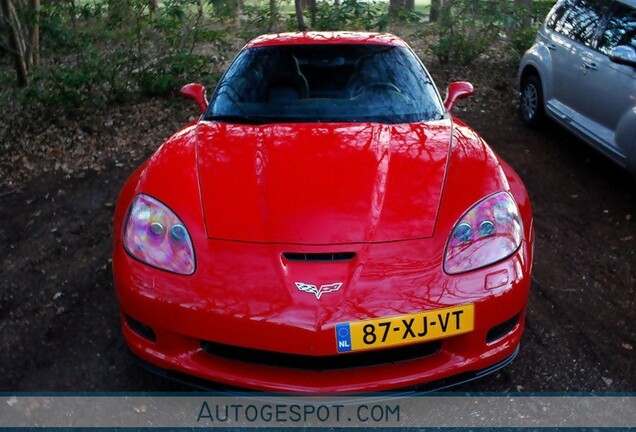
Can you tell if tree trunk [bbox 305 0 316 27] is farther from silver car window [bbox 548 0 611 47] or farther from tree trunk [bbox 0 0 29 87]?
tree trunk [bbox 0 0 29 87]

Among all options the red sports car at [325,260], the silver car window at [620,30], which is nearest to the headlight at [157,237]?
the red sports car at [325,260]

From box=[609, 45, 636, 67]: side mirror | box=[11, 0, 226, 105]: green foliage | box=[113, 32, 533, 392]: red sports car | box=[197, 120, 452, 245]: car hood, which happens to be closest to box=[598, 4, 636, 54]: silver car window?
box=[609, 45, 636, 67]: side mirror

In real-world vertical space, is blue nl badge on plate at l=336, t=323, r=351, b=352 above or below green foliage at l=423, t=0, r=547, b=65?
above

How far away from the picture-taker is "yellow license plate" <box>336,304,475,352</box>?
2332 millimetres

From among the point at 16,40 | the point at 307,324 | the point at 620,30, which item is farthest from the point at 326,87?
the point at 16,40

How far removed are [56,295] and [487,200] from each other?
250 cm

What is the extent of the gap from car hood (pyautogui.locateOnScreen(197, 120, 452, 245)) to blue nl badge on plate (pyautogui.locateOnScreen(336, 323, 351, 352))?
0.37 metres

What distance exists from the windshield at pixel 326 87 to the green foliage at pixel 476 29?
3.97 metres

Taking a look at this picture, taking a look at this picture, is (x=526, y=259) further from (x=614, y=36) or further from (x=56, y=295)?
(x=614, y=36)

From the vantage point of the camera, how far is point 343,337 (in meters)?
2.33

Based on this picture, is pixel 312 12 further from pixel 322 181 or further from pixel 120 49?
pixel 322 181

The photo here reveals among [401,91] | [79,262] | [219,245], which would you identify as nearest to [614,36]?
[401,91]

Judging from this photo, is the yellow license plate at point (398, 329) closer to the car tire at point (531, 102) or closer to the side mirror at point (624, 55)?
the side mirror at point (624, 55)

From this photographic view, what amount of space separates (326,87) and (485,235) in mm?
1799
